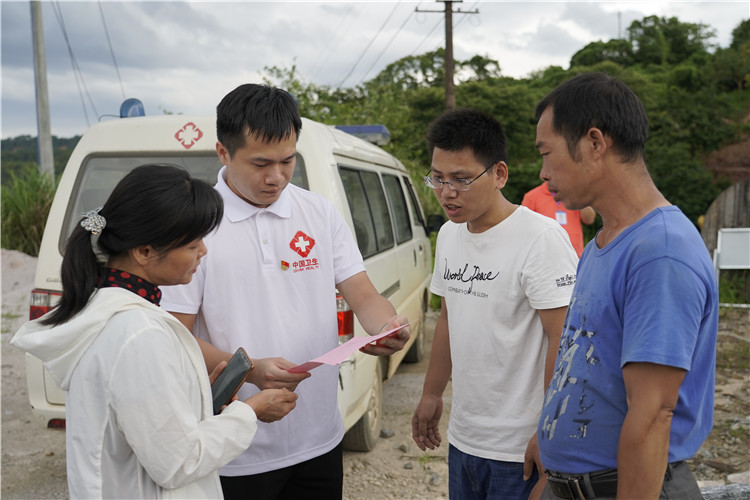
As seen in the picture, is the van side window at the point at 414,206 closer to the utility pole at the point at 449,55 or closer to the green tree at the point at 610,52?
the utility pole at the point at 449,55

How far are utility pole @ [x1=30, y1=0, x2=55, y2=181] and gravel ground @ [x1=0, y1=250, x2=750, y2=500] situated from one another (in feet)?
23.0

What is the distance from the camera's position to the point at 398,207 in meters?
6.03

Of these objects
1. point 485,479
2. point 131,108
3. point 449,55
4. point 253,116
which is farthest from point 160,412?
point 449,55

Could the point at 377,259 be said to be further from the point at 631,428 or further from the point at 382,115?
the point at 382,115

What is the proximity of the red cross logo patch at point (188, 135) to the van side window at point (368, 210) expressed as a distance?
2.84 ft

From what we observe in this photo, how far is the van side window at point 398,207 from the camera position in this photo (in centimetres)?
557

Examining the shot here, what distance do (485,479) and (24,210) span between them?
1044cm

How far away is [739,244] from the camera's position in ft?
31.8

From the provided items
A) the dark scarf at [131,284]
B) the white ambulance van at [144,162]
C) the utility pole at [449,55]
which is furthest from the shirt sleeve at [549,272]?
the utility pole at [449,55]

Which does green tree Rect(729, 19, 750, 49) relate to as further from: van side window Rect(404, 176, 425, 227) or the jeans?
the jeans

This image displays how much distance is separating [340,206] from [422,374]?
3.25 meters

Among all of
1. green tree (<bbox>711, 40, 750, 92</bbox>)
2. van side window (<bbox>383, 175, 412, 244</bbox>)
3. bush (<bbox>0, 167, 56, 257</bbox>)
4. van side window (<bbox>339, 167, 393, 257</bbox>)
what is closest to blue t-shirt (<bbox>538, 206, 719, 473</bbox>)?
van side window (<bbox>339, 167, 393, 257</bbox>)

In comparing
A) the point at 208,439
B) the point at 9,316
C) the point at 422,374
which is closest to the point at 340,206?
the point at 208,439

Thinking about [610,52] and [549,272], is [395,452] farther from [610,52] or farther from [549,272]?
[610,52]
